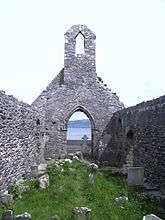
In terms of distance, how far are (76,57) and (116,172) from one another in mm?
9304

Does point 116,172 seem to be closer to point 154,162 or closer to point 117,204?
point 154,162

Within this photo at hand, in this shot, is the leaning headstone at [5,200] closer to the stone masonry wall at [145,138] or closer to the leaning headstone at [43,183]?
the leaning headstone at [43,183]

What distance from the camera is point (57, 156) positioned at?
53.9 feet

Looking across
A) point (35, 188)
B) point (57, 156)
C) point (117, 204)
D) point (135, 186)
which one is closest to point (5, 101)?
point (35, 188)

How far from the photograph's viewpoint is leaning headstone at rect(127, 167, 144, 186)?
8.90 metres

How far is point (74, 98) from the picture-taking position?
17.0m

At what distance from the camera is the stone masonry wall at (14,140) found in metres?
7.68

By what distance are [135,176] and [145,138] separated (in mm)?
2262

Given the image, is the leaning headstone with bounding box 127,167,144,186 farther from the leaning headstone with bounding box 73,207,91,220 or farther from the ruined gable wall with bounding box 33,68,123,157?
the ruined gable wall with bounding box 33,68,123,157

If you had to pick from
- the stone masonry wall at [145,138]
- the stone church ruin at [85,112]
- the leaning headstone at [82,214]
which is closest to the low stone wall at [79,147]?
the stone church ruin at [85,112]

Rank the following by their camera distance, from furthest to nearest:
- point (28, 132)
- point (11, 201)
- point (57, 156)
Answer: point (57, 156), point (28, 132), point (11, 201)

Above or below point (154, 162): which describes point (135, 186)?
below

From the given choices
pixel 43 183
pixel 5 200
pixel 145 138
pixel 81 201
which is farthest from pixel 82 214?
pixel 145 138

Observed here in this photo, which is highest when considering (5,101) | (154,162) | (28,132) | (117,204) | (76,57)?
(76,57)
